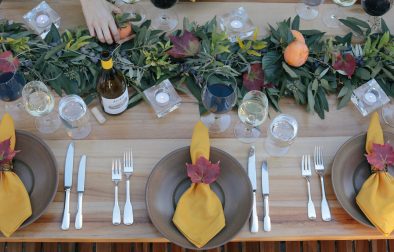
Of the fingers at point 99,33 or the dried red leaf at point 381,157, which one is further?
the fingers at point 99,33

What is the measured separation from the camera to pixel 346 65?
1205 mm

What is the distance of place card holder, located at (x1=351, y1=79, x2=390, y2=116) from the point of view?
1.21 m

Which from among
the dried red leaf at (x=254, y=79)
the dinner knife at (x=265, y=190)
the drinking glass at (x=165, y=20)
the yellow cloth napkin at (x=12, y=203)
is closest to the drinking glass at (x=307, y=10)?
the dried red leaf at (x=254, y=79)

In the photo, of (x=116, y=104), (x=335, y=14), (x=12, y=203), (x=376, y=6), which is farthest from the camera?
(x=335, y=14)

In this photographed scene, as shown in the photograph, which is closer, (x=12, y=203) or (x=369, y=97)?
(x=12, y=203)

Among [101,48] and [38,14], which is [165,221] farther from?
[38,14]

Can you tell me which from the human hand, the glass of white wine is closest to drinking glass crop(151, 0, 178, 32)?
the human hand

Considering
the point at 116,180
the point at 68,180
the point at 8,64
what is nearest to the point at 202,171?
the point at 116,180

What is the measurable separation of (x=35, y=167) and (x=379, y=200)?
33.2 inches

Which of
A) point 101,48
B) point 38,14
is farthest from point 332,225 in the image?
point 38,14

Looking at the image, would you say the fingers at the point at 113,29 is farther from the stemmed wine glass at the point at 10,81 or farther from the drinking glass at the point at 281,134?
the drinking glass at the point at 281,134

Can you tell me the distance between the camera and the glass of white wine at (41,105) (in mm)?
1143

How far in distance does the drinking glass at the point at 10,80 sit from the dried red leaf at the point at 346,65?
825 mm

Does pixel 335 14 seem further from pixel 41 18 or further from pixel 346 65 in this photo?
pixel 41 18
